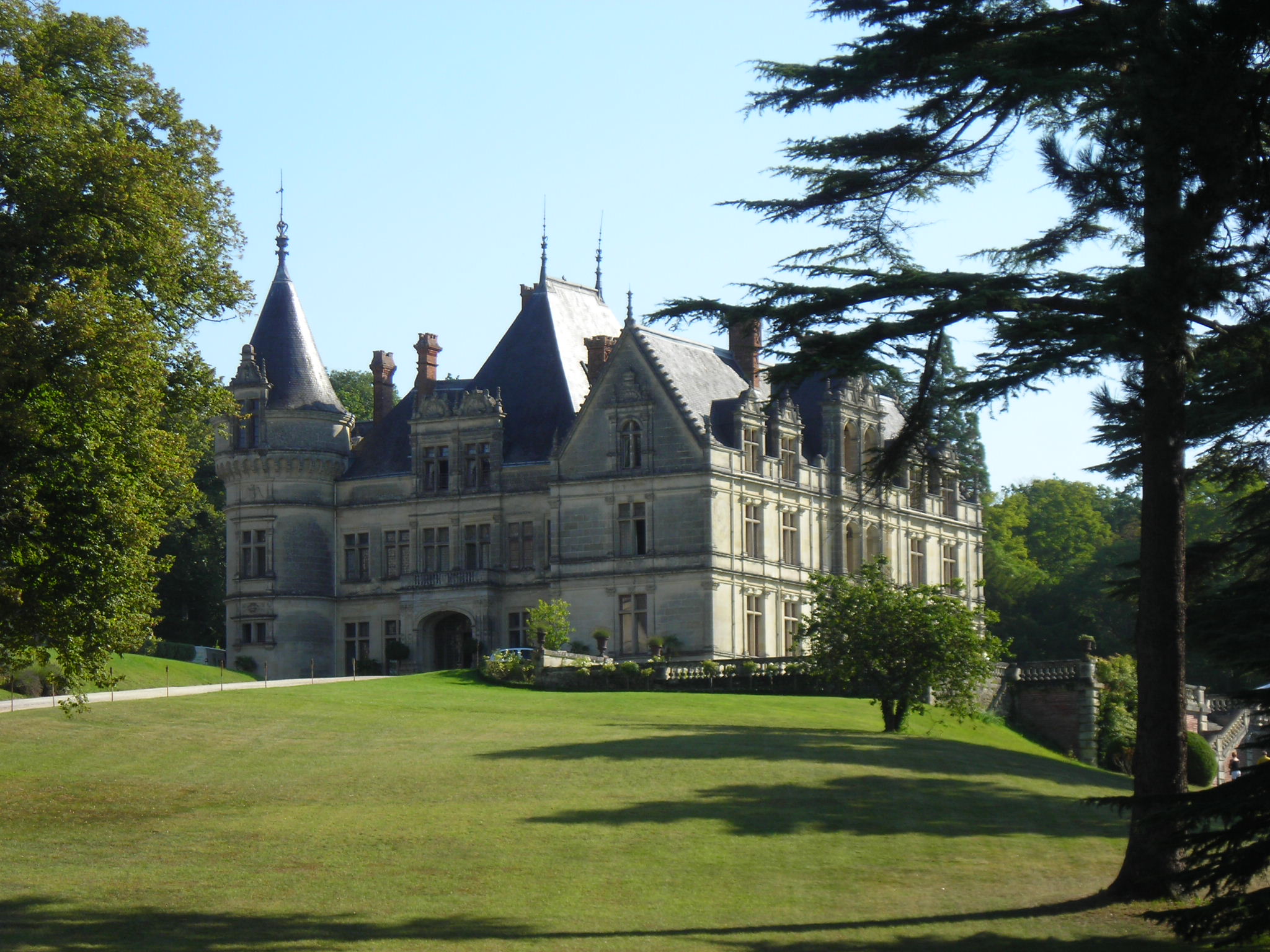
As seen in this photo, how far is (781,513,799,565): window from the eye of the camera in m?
53.7

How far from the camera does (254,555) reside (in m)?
57.2

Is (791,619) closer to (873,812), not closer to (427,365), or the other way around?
(427,365)

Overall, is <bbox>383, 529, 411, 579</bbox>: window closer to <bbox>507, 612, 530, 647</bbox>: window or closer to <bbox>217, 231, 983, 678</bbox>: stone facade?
<bbox>217, 231, 983, 678</bbox>: stone facade

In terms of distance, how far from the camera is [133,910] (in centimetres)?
1688

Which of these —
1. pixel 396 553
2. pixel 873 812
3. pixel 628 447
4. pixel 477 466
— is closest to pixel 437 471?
pixel 477 466

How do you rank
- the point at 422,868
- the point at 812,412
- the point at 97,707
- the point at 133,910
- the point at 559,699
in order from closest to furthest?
the point at 133,910, the point at 422,868, the point at 97,707, the point at 559,699, the point at 812,412

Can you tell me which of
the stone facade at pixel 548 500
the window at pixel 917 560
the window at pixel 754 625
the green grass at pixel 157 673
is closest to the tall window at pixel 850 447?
the stone facade at pixel 548 500

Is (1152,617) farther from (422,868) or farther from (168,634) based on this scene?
(168,634)

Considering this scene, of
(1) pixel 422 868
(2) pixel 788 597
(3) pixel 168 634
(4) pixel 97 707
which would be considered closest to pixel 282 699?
(4) pixel 97 707

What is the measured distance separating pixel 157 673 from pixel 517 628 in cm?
1396

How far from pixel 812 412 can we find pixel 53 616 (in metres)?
37.0

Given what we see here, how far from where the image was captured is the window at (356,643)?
5731cm

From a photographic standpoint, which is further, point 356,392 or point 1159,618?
point 356,392

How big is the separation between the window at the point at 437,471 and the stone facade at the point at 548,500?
0.06m
